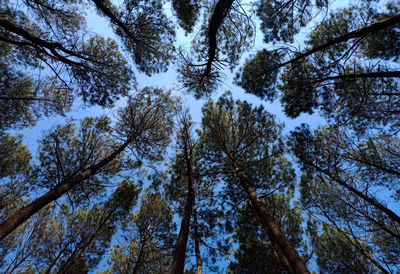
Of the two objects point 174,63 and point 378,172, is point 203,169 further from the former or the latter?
point 378,172

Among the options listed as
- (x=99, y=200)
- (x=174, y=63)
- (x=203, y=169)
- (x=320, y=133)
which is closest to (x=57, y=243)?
(x=99, y=200)

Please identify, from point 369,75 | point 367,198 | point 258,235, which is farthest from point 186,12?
point 258,235

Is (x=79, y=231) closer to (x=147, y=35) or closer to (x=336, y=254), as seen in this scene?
(x=147, y=35)

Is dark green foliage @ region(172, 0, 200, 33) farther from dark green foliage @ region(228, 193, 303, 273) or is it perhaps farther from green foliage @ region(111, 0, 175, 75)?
dark green foliage @ region(228, 193, 303, 273)

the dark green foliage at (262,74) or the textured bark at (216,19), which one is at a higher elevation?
the dark green foliage at (262,74)

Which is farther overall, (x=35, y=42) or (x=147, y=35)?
(x=147, y=35)

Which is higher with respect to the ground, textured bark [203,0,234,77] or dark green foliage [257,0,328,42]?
dark green foliage [257,0,328,42]

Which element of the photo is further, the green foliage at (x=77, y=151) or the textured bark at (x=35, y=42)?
the green foliage at (x=77, y=151)

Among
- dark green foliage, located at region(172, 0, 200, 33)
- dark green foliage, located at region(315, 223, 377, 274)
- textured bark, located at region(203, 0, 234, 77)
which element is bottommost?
dark green foliage, located at region(315, 223, 377, 274)

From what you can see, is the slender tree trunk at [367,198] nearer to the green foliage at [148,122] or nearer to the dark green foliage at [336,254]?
the dark green foliage at [336,254]

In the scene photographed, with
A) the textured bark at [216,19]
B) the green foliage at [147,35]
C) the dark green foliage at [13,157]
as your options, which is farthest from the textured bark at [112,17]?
the dark green foliage at [13,157]

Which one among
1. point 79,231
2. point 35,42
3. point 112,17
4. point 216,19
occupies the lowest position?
point 79,231

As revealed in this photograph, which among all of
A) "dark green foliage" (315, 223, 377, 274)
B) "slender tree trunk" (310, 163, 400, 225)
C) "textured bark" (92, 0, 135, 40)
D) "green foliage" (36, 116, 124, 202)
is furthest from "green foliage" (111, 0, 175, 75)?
"dark green foliage" (315, 223, 377, 274)

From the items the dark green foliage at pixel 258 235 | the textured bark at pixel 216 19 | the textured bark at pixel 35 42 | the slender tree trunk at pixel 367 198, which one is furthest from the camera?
the dark green foliage at pixel 258 235
